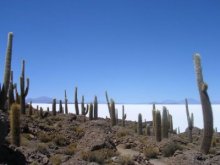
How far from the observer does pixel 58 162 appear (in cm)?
1501

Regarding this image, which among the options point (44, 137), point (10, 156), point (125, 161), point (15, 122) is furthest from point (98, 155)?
point (44, 137)

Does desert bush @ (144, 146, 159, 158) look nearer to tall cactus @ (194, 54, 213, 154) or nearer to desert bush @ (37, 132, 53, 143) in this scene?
tall cactus @ (194, 54, 213, 154)

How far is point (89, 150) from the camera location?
679 inches

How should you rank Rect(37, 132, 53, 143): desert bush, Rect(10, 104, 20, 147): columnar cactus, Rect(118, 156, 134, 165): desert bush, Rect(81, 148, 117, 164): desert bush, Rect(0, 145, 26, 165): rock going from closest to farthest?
1. Rect(0, 145, 26, 165): rock
2. Rect(118, 156, 134, 165): desert bush
3. Rect(81, 148, 117, 164): desert bush
4. Rect(10, 104, 20, 147): columnar cactus
5. Rect(37, 132, 53, 143): desert bush

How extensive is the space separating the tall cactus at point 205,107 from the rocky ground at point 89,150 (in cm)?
53

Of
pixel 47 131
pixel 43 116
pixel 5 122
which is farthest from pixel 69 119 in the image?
pixel 5 122

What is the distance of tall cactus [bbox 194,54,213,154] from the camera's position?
16375mm

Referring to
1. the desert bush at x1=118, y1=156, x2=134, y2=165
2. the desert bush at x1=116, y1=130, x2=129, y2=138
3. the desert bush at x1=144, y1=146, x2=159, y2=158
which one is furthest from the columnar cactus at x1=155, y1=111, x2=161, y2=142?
the desert bush at x1=118, y1=156, x2=134, y2=165

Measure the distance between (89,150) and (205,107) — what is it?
5209 millimetres

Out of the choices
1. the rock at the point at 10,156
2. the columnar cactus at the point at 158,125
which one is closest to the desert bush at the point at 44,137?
the columnar cactus at the point at 158,125

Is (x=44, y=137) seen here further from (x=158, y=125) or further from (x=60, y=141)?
(x=158, y=125)

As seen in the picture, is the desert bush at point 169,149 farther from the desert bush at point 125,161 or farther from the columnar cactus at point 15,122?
the columnar cactus at point 15,122

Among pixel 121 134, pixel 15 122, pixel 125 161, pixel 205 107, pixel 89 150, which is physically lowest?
pixel 125 161

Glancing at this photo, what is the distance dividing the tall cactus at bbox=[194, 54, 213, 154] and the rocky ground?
53cm
